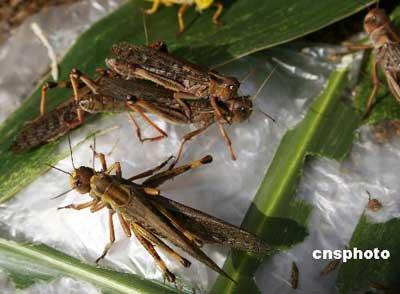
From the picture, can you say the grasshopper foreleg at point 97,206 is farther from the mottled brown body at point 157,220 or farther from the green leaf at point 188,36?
the green leaf at point 188,36

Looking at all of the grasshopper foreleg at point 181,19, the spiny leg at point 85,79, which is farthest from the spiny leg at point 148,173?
the grasshopper foreleg at point 181,19

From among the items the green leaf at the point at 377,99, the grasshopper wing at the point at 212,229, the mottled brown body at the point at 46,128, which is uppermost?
the mottled brown body at the point at 46,128

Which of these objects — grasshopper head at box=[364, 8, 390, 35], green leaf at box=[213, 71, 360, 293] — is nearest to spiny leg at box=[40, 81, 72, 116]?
green leaf at box=[213, 71, 360, 293]

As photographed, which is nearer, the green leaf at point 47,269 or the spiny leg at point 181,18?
the green leaf at point 47,269

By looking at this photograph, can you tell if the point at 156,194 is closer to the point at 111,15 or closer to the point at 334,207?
the point at 334,207

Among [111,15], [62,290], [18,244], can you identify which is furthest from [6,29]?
[62,290]

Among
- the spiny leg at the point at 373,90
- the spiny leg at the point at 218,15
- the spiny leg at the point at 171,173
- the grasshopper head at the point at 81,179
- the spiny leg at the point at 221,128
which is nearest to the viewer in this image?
the grasshopper head at the point at 81,179

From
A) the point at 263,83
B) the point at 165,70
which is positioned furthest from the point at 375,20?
the point at 165,70

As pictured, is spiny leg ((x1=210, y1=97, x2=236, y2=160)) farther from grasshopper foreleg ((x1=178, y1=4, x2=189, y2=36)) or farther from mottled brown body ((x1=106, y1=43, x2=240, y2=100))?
grasshopper foreleg ((x1=178, y1=4, x2=189, y2=36))
